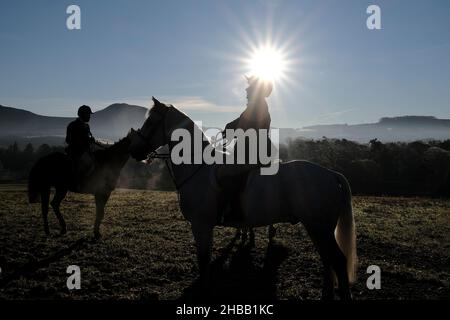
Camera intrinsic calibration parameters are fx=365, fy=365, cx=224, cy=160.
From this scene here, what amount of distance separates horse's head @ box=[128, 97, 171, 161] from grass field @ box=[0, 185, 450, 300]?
297cm

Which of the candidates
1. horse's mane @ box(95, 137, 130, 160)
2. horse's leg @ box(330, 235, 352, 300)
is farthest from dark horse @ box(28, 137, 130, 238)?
horse's leg @ box(330, 235, 352, 300)

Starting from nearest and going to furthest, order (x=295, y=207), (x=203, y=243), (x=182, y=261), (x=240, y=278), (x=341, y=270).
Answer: (x=341, y=270) → (x=295, y=207) → (x=203, y=243) → (x=240, y=278) → (x=182, y=261)

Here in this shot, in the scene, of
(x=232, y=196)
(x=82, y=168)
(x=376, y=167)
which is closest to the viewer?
(x=232, y=196)

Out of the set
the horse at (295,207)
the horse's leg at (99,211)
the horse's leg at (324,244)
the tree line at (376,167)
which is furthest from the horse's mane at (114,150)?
the tree line at (376,167)

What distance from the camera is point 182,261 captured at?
9.78 metres

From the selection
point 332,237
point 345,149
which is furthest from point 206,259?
point 345,149

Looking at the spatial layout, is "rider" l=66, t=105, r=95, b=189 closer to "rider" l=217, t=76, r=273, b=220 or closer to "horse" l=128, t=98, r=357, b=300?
"horse" l=128, t=98, r=357, b=300

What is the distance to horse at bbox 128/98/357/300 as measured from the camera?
6.88m

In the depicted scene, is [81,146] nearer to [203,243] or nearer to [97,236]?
[97,236]

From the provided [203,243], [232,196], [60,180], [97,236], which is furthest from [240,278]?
[60,180]

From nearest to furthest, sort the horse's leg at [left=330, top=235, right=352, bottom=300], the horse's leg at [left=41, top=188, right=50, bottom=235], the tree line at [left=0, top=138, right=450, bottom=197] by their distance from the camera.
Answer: the horse's leg at [left=330, top=235, right=352, bottom=300], the horse's leg at [left=41, top=188, right=50, bottom=235], the tree line at [left=0, top=138, right=450, bottom=197]

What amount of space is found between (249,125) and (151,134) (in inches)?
85.5

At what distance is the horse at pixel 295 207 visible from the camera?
6879 mm
